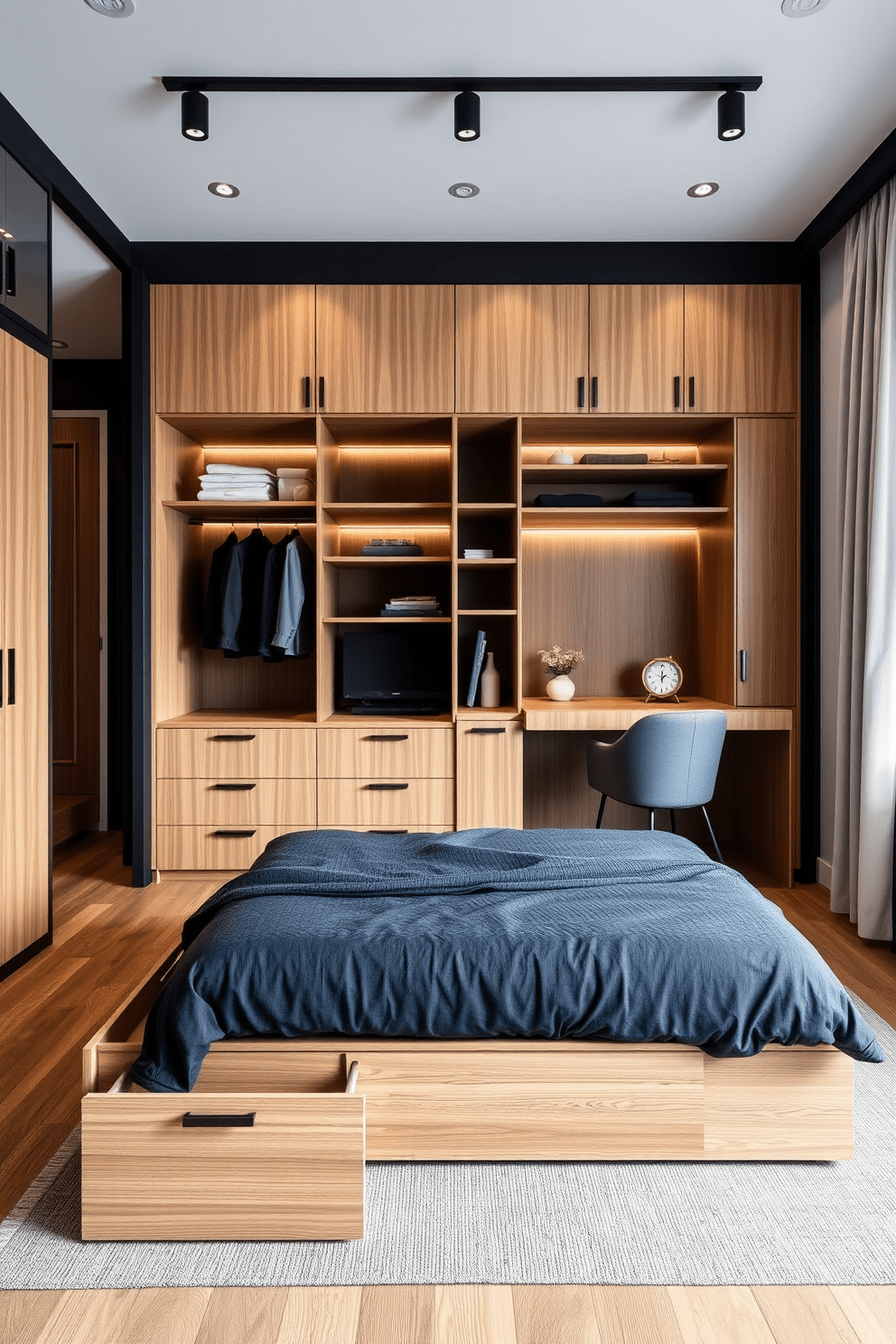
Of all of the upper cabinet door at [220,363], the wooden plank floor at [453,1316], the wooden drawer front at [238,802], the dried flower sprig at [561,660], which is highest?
the upper cabinet door at [220,363]

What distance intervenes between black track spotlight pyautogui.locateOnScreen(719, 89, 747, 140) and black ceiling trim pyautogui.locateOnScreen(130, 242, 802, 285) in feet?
3.82

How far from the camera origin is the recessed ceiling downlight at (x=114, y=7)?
2518mm

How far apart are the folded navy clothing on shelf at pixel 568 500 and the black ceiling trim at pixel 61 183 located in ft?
7.07

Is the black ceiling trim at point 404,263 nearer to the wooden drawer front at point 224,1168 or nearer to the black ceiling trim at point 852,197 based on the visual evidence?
the black ceiling trim at point 852,197

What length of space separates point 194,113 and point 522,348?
1676 millimetres

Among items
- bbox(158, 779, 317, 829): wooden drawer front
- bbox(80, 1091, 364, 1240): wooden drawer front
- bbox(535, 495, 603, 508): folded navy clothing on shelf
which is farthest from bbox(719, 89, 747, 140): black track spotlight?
bbox(80, 1091, 364, 1240): wooden drawer front

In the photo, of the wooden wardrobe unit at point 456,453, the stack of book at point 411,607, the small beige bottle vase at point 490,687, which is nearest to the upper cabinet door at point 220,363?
the wooden wardrobe unit at point 456,453

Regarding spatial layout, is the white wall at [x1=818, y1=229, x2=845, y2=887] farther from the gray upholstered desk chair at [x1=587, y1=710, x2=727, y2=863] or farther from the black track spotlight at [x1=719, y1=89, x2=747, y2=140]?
the black track spotlight at [x1=719, y1=89, x2=747, y2=140]

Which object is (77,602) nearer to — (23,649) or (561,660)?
(23,649)

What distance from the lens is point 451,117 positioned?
311 cm

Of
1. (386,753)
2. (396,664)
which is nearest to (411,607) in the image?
(396,664)

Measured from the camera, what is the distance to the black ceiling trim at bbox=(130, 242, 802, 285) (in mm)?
4121

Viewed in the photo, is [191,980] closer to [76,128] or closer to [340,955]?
[340,955]

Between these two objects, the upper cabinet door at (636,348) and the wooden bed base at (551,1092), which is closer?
the wooden bed base at (551,1092)
